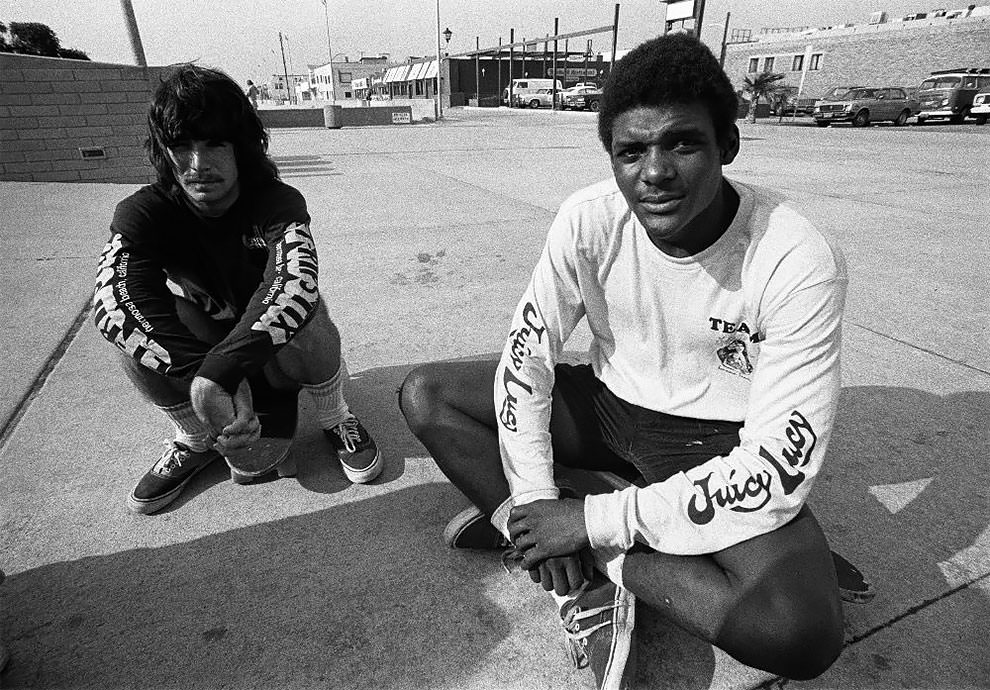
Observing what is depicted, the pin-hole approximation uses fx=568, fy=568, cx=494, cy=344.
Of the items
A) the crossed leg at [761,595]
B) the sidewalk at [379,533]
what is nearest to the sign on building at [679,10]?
the sidewalk at [379,533]

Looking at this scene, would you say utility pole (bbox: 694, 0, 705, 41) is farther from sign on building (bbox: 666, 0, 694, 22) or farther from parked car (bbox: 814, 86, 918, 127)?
parked car (bbox: 814, 86, 918, 127)

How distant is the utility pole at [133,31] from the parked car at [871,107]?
2244cm

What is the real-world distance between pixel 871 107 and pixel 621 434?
25.3 metres

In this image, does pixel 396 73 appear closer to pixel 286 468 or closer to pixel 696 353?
pixel 286 468

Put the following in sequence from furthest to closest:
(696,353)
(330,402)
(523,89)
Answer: (523,89), (330,402), (696,353)

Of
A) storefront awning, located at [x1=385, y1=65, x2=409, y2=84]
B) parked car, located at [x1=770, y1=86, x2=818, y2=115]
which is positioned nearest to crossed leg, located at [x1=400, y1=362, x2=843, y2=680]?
parked car, located at [x1=770, y1=86, x2=818, y2=115]

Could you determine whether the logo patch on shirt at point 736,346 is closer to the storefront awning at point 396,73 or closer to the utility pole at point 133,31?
the utility pole at point 133,31

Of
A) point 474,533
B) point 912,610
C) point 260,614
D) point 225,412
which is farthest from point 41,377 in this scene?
point 912,610

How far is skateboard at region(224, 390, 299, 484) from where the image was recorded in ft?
6.50

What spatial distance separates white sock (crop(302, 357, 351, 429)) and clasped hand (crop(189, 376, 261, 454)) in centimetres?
43

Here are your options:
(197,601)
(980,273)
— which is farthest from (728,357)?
(980,273)

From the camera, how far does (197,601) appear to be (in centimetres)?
157

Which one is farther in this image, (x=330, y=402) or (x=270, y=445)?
(x=330, y=402)

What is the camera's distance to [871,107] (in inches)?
827
